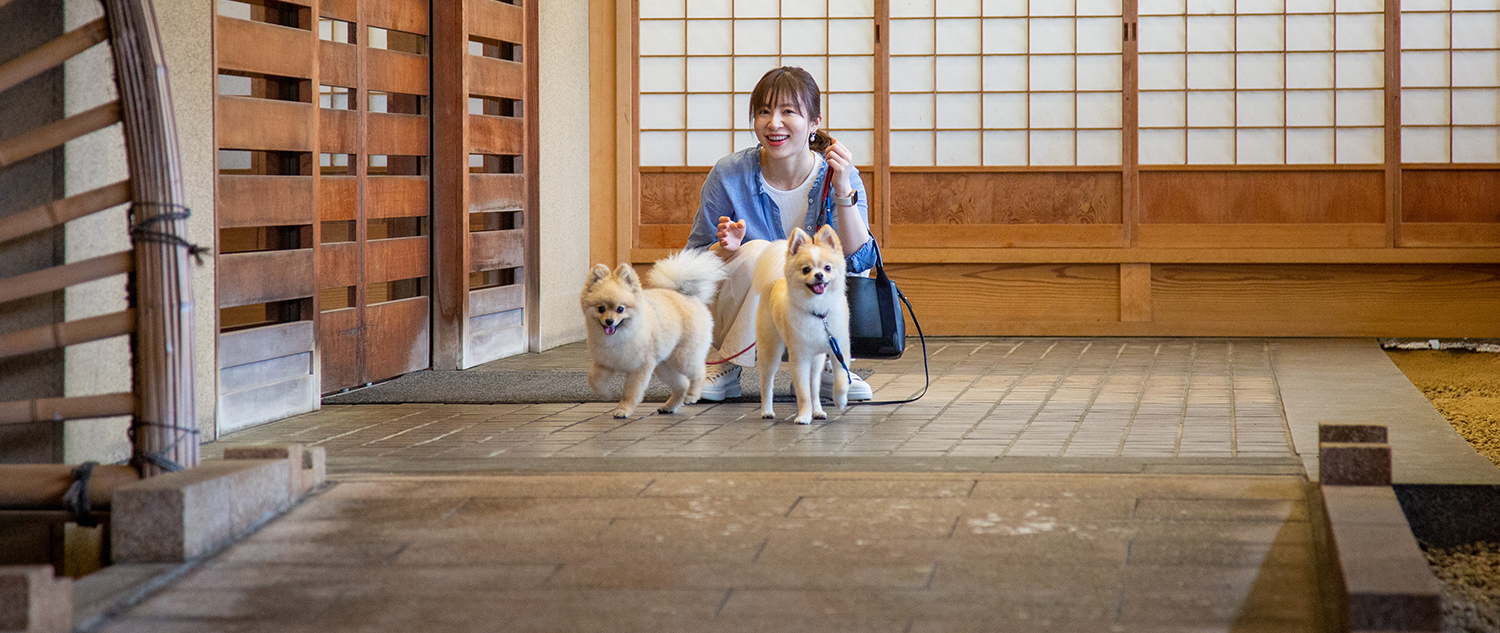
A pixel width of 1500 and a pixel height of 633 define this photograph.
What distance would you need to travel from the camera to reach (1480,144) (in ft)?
21.9

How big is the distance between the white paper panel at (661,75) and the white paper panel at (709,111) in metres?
0.11

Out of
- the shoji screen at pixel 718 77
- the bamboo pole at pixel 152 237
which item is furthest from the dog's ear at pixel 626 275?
the shoji screen at pixel 718 77

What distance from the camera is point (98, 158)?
330 cm

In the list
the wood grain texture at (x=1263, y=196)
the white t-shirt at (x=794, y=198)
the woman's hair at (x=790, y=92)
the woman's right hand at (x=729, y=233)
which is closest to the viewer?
the woman's hair at (x=790, y=92)

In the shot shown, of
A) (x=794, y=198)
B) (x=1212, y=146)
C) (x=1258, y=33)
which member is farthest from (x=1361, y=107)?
(x=794, y=198)

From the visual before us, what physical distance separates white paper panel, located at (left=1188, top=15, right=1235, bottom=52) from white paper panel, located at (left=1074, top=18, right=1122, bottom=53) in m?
0.37

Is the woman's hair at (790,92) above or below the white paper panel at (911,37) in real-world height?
below

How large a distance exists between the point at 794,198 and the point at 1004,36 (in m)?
2.94

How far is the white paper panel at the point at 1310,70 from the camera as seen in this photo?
22.4 feet

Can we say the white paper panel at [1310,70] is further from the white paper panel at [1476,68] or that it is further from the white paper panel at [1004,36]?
the white paper panel at [1004,36]

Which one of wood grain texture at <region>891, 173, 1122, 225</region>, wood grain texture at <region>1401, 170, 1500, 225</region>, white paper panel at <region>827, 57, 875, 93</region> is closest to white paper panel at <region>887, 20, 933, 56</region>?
white paper panel at <region>827, 57, 875, 93</region>

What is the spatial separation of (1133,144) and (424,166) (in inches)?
143

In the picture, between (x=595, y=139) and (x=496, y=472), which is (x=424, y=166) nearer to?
(x=595, y=139)

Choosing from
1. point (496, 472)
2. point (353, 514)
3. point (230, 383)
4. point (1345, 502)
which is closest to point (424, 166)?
point (230, 383)
